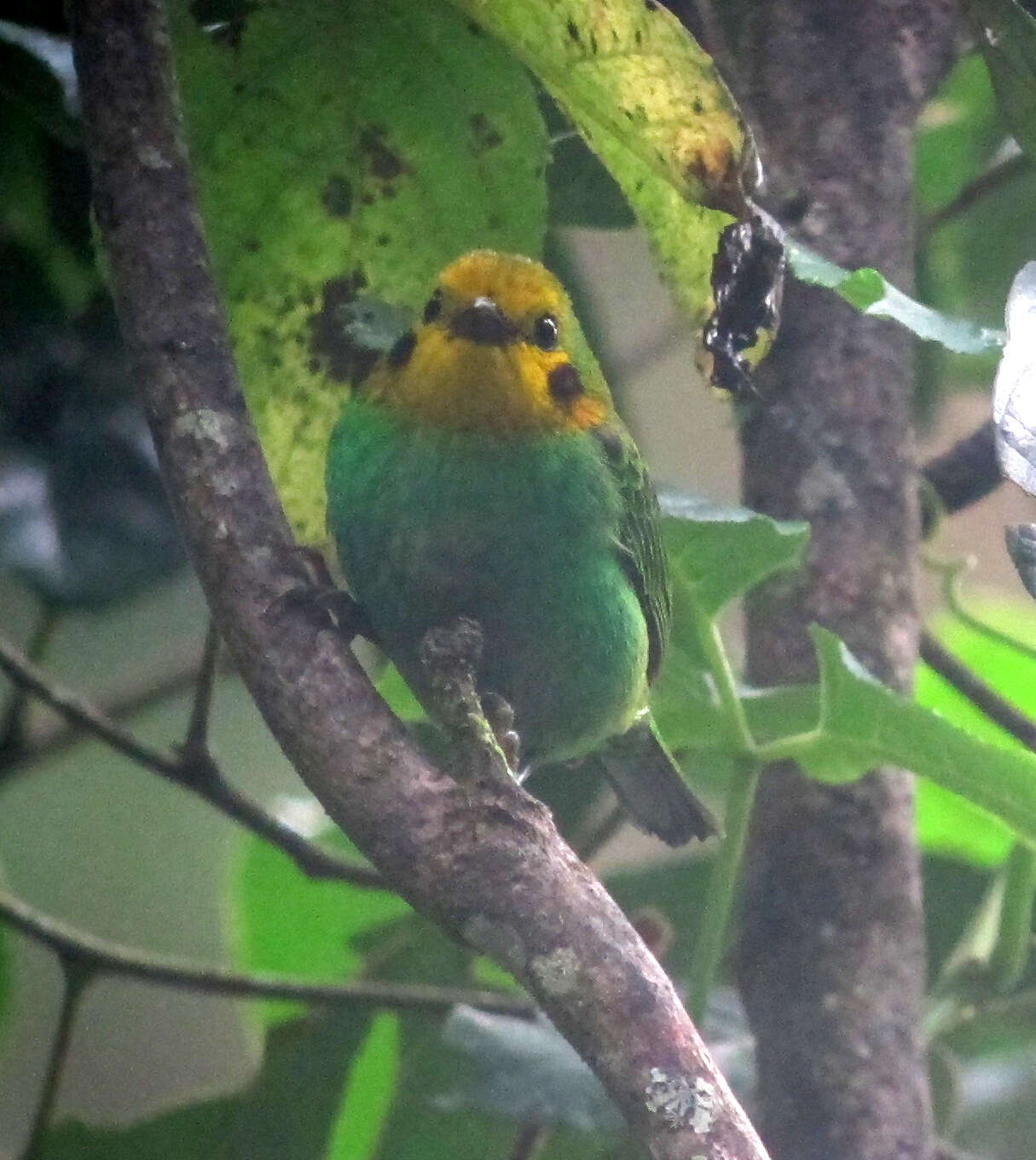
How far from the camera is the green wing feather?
1176 millimetres

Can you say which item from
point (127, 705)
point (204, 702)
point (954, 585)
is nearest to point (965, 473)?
point (954, 585)

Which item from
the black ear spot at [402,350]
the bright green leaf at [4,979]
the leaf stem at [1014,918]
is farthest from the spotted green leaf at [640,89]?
the bright green leaf at [4,979]

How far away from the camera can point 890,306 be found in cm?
86

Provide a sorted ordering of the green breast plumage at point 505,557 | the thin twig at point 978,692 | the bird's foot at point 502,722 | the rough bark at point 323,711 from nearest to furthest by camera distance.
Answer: the rough bark at point 323,711, the bird's foot at point 502,722, the green breast plumage at point 505,557, the thin twig at point 978,692

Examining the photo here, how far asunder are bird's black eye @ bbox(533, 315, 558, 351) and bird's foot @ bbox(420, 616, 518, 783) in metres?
0.25

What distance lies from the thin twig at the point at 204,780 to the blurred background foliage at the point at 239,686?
0.11 m

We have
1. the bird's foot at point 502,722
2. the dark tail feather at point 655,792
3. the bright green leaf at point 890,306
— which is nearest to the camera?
the bright green leaf at point 890,306

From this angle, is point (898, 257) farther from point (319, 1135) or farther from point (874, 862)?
point (319, 1135)

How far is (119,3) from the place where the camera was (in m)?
0.87

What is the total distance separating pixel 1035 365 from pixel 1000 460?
68mm

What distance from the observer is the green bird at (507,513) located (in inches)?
43.8

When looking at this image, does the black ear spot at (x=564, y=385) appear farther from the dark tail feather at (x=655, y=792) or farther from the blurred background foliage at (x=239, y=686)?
the dark tail feather at (x=655, y=792)

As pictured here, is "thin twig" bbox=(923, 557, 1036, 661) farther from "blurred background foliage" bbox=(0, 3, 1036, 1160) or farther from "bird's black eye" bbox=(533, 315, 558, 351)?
"bird's black eye" bbox=(533, 315, 558, 351)

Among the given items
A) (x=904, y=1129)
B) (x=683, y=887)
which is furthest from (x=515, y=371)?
(x=683, y=887)
